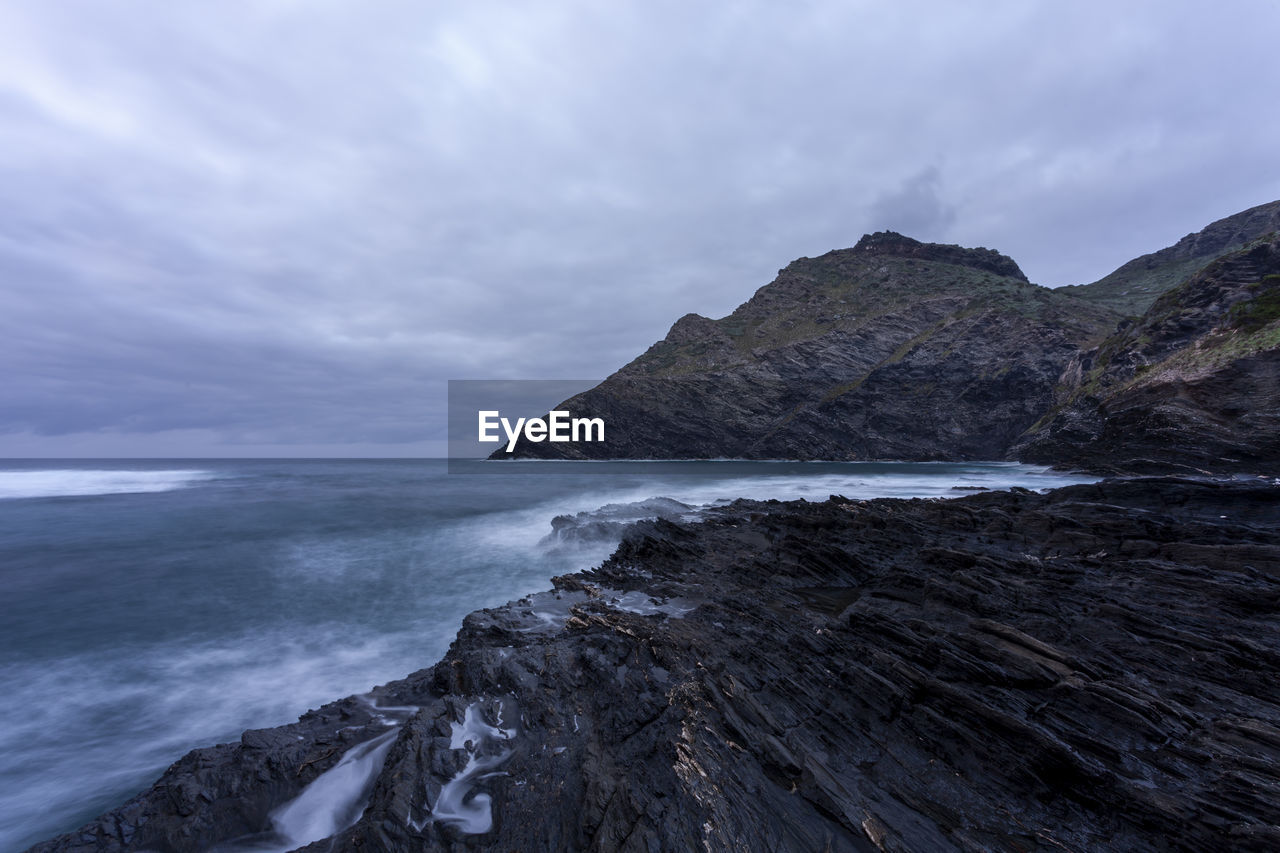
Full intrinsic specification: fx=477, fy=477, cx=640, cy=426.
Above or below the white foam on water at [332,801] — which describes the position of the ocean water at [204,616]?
below

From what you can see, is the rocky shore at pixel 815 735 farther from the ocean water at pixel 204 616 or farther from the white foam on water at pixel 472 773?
the ocean water at pixel 204 616

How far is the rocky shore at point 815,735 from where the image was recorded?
4.96 m

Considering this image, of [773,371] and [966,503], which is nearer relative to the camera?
[966,503]

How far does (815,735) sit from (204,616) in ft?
60.5

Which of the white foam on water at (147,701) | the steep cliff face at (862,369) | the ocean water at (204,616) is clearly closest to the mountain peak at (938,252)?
the steep cliff face at (862,369)

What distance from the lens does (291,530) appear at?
2927cm

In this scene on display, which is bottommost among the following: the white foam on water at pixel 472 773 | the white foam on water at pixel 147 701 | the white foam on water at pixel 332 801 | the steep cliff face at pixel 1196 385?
the white foam on water at pixel 147 701

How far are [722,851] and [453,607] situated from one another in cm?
1327

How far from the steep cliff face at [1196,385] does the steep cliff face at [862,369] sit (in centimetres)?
2979

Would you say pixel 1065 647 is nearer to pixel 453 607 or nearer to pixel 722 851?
pixel 722 851

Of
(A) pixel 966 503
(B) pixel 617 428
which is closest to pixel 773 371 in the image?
(B) pixel 617 428

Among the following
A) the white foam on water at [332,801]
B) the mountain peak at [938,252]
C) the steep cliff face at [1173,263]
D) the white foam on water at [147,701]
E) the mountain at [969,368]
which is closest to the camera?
the white foam on water at [332,801]

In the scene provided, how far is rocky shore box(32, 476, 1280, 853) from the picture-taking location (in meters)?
4.96

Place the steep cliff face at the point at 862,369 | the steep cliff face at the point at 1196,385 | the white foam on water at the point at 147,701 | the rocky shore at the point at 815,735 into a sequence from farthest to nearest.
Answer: the steep cliff face at the point at 862,369 → the steep cliff face at the point at 1196,385 → the white foam on water at the point at 147,701 → the rocky shore at the point at 815,735
